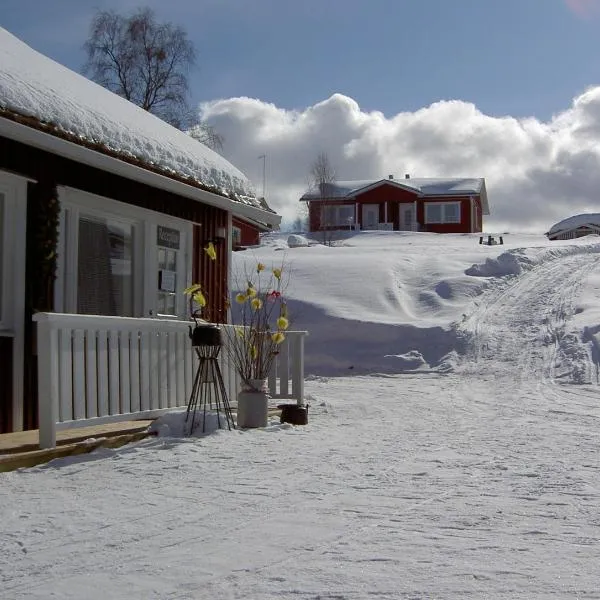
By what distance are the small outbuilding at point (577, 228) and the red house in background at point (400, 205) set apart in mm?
7176

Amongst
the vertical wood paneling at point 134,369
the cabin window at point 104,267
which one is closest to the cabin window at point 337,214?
the cabin window at point 104,267

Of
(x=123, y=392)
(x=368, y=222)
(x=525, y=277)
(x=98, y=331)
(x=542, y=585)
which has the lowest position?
(x=542, y=585)

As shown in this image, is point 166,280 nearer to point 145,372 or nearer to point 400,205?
point 145,372

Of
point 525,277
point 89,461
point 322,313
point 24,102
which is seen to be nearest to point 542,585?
point 89,461

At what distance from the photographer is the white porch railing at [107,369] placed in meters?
6.17

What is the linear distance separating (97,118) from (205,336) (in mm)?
2428

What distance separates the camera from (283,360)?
9664 mm

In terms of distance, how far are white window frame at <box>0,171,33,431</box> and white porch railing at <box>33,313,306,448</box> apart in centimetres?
102

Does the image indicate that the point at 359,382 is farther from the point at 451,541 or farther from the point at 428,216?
the point at 428,216

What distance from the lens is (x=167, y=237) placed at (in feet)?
31.9

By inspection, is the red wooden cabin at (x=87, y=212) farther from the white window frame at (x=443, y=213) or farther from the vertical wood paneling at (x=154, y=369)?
the white window frame at (x=443, y=213)

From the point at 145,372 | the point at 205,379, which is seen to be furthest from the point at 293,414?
the point at 145,372

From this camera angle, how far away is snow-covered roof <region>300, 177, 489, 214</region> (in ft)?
146

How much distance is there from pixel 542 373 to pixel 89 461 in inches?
391
